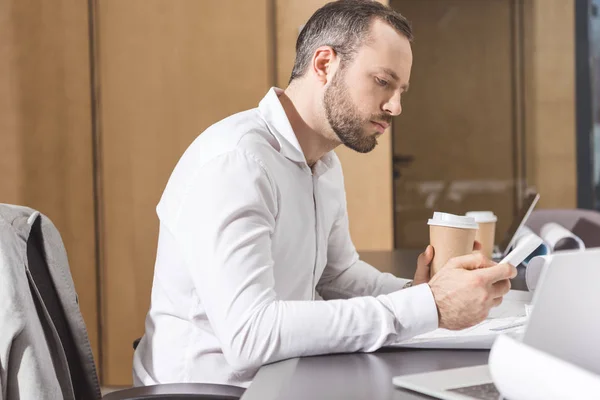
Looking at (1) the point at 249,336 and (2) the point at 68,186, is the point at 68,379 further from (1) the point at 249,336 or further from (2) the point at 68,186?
(2) the point at 68,186

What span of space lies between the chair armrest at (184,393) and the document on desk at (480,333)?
0.88ft

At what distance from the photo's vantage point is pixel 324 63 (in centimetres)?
152

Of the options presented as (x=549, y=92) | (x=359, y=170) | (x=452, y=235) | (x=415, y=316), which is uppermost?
(x=549, y=92)

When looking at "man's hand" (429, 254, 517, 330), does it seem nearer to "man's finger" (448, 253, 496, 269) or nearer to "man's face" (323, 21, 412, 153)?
"man's finger" (448, 253, 496, 269)

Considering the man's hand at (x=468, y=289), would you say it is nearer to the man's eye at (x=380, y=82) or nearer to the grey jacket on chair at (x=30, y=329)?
the man's eye at (x=380, y=82)

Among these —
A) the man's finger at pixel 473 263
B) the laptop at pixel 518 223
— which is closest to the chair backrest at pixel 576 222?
the laptop at pixel 518 223

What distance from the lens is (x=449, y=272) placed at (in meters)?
1.18

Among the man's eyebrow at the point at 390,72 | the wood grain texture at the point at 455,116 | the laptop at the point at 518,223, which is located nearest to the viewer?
the man's eyebrow at the point at 390,72

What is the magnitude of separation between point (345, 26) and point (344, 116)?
18 centimetres

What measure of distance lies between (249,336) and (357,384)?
0.24m

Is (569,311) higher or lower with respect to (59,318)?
higher

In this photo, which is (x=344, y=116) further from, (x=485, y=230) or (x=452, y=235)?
(x=485, y=230)

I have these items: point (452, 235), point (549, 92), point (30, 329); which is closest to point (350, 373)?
point (452, 235)

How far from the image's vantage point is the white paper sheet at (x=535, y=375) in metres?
0.69
